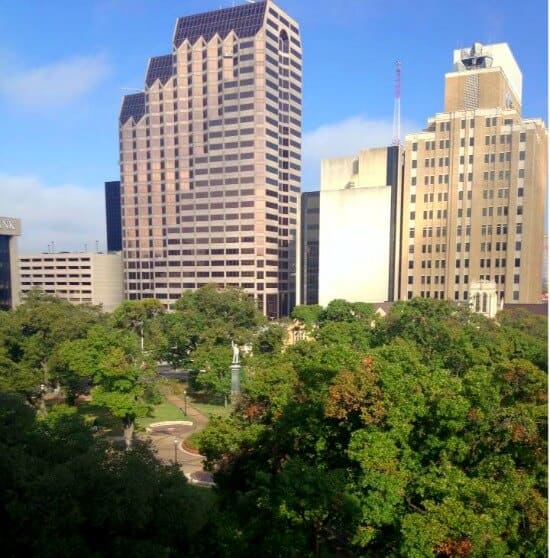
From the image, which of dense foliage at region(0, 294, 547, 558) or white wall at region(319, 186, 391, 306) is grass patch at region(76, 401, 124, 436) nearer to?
dense foliage at region(0, 294, 547, 558)

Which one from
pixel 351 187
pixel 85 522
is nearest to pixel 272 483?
pixel 85 522

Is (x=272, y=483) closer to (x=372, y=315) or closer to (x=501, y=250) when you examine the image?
(x=372, y=315)

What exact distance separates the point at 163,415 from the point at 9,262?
51.5 metres

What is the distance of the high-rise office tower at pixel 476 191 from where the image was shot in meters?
77.1

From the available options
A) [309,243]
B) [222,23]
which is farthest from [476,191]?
[222,23]

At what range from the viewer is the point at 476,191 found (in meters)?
80.1

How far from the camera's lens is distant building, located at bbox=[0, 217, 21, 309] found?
76.1m

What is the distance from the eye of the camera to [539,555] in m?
12.6

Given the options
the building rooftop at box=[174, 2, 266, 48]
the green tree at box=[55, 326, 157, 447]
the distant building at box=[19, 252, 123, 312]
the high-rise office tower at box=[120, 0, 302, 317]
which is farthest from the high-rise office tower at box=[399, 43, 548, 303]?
the distant building at box=[19, 252, 123, 312]

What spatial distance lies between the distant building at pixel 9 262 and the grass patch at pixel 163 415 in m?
45.8

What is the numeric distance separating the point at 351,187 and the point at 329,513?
82.9 m

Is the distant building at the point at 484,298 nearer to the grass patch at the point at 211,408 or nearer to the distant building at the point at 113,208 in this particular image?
the grass patch at the point at 211,408

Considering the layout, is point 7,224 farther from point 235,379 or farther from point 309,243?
point 235,379

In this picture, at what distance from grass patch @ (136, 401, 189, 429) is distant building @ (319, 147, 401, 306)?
50.6 meters
